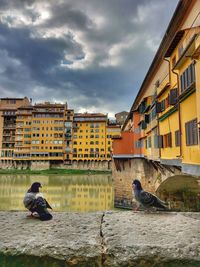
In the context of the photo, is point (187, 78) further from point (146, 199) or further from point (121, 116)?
point (121, 116)

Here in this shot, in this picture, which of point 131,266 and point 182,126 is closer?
point 131,266

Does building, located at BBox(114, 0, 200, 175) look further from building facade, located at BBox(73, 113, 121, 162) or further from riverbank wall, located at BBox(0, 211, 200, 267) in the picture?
building facade, located at BBox(73, 113, 121, 162)

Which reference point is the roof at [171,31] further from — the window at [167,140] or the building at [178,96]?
the window at [167,140]

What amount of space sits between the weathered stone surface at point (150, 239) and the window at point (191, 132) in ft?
9.36

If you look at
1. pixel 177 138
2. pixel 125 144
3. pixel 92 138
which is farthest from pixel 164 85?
pixel 92 138

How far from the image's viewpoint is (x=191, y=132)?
812 cm

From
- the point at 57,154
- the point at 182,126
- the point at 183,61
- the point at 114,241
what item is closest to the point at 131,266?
the point at 114,241

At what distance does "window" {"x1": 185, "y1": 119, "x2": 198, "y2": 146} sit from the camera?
7709 mm

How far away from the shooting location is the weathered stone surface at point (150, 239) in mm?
6297

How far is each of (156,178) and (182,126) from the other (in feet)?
28.8

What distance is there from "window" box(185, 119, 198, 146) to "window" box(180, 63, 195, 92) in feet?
4.37

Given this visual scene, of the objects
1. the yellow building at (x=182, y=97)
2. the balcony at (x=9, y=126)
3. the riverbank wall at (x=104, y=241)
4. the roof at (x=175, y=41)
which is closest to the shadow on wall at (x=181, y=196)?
the yellow building at (x=182, y=97)

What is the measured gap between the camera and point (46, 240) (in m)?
7.00

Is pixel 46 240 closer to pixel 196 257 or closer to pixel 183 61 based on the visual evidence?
pixel 196 257
